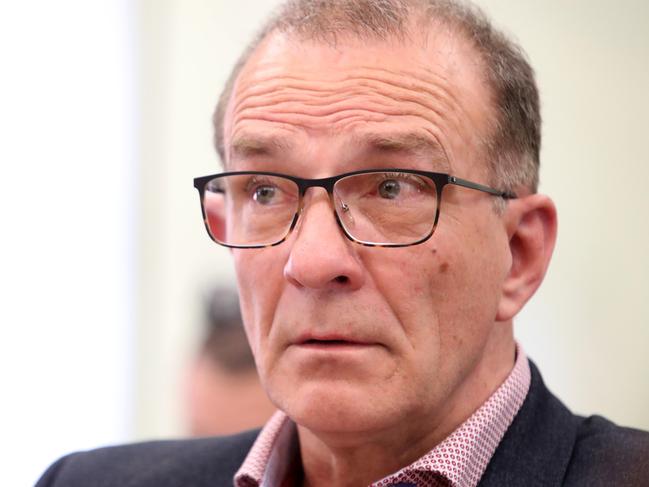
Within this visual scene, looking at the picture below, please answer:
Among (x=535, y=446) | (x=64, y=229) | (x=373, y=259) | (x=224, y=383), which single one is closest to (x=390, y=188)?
(x=373, y=259)

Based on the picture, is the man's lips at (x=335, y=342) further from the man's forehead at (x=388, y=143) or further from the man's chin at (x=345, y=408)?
the man's forehead at (x=388, y=143)

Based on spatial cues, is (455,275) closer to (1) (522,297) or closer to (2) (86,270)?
(1) (522,297)

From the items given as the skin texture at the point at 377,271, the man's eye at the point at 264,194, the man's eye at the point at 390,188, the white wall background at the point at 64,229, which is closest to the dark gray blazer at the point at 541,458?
the skin texture at the point at 377,271

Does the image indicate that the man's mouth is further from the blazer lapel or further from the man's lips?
the blazer lapel

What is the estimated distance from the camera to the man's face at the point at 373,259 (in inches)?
70.6

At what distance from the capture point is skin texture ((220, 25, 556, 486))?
179 centimetres

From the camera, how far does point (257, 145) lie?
1.94m

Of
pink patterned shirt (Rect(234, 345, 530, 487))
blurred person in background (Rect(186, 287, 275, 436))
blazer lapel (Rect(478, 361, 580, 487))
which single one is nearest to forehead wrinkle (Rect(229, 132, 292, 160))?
pink patterned shirt (Rect(234, 345, 530, 487))

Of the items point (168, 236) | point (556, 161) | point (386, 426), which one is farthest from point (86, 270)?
point (386, 426)

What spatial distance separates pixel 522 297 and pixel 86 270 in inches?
121

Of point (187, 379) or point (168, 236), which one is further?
point (168, 236)

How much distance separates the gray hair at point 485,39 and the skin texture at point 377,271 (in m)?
0.03

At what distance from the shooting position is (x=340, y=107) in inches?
73.1

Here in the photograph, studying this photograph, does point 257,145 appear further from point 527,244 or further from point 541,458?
point 541,458
